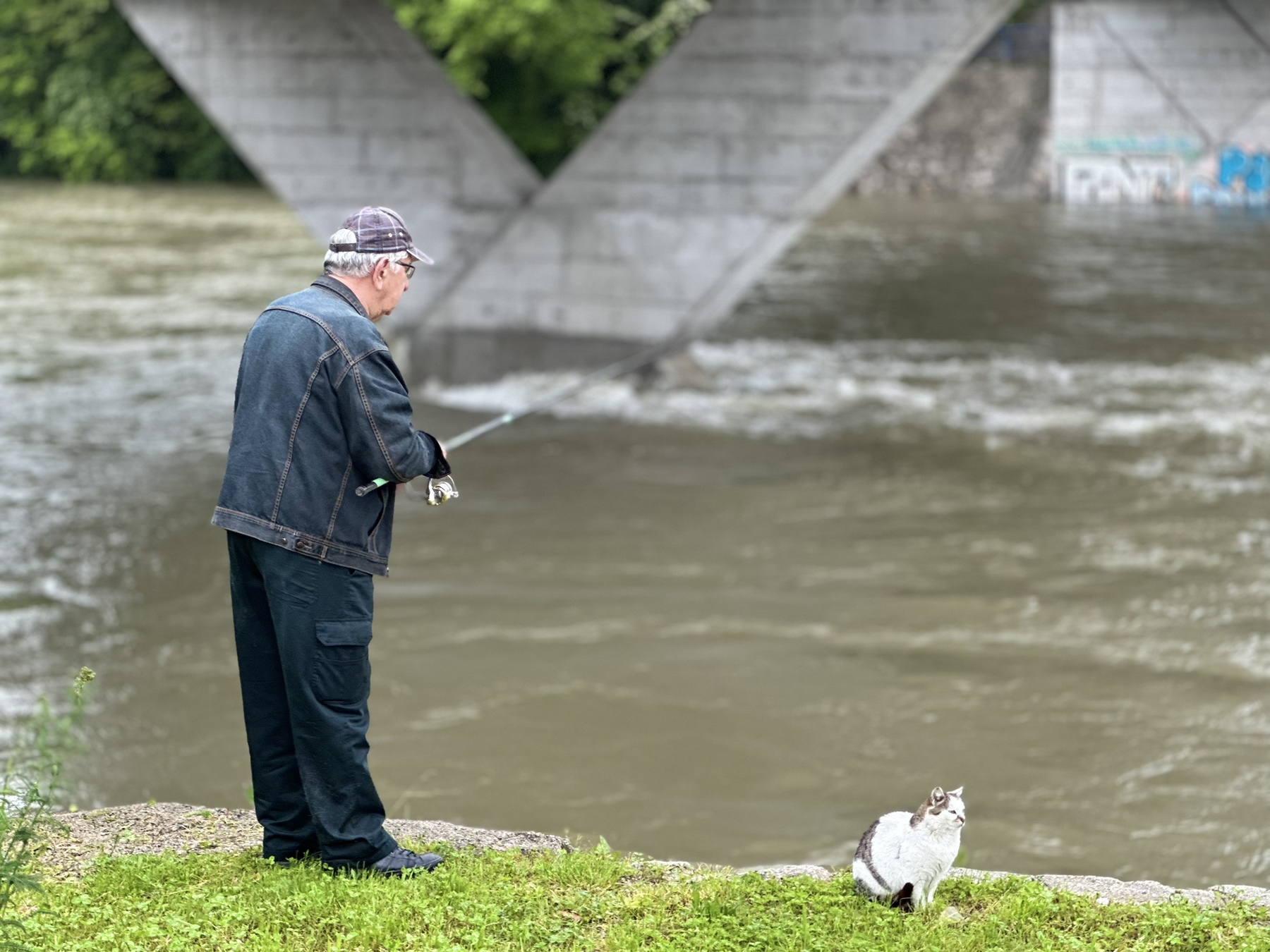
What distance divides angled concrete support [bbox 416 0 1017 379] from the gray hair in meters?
12.0

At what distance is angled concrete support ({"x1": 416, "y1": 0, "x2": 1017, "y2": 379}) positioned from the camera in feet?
52.7

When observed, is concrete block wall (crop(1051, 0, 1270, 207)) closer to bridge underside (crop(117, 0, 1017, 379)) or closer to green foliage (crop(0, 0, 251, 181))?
bridge underside (crop(117, 0, 1017, 379))

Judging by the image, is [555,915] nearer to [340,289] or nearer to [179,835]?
[179,835]

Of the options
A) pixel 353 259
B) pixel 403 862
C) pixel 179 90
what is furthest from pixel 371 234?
pixel 179 90

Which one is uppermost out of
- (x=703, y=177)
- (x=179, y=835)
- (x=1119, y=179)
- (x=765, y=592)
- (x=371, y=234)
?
(x=371, y=234)

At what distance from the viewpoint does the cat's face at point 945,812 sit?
15.0ft

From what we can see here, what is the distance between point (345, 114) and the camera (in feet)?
60.1

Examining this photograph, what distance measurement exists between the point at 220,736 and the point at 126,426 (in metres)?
8.71

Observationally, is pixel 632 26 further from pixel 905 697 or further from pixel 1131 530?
pixel 905 697

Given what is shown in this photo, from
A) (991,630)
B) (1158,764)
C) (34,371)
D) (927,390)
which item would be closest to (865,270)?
(927,390)

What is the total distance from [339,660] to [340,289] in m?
1.19

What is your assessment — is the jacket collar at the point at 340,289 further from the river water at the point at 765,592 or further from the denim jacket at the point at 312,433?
the river water at the point at 765,592

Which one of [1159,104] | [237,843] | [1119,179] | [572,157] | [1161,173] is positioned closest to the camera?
[237,843]

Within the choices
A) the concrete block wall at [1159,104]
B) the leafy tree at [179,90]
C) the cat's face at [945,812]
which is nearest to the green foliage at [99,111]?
the leafy tree at [179,90]
